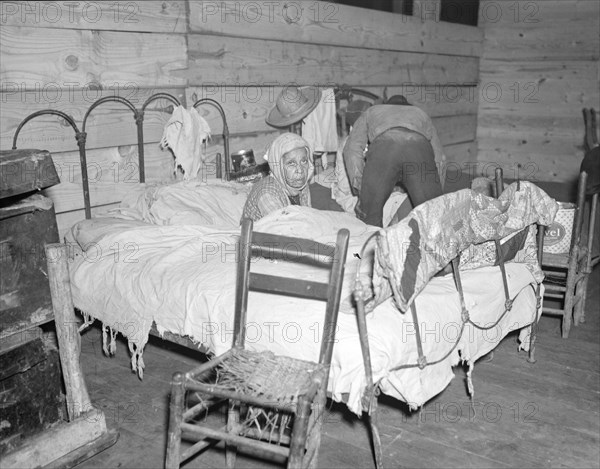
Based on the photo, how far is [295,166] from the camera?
3.46 meters

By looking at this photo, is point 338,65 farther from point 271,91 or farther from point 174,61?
point 174,61

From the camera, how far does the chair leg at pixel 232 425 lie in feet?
8.04

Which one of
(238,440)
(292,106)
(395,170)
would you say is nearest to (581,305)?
(395,170)

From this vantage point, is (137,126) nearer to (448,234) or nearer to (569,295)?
(448,234)

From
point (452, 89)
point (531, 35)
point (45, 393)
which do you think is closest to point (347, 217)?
point (45, 393)

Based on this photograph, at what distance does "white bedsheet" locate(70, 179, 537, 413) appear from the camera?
236cm

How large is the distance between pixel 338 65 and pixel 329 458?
348 cm

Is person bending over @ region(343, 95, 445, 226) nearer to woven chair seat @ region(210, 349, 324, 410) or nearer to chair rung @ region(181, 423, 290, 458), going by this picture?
woven chair seat @ region(210, 349, 324, 410)

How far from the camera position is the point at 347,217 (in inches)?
141

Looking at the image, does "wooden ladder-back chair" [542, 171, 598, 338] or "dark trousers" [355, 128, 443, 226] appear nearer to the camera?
"wooden ladder-back chair" [542, 171, 598, 338]

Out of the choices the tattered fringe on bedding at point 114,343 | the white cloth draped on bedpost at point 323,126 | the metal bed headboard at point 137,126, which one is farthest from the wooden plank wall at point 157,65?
the tattered fringe on bedding at point 114,343

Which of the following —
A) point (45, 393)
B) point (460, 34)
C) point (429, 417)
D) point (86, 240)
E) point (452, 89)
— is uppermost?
point (460, 34)

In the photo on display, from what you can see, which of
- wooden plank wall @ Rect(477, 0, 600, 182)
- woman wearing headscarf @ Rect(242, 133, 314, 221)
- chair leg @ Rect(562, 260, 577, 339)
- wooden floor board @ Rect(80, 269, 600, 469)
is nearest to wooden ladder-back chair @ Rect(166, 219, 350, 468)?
wooden floor board @ Rect(80, 269, 600, 469)

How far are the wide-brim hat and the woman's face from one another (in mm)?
1221
